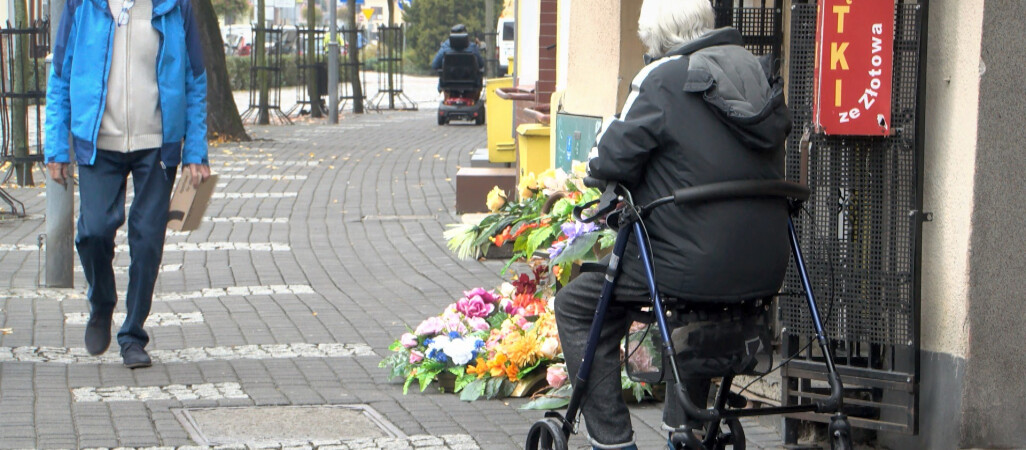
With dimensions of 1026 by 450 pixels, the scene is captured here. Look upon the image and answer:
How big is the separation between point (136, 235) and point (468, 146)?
52.5 feet

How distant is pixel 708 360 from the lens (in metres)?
3.85

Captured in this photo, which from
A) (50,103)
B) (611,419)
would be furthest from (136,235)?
(611,419)

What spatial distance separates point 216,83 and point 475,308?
1614 cm

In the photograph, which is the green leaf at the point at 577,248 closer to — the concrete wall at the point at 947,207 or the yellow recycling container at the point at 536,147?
the concrete wall at the point at 947,207

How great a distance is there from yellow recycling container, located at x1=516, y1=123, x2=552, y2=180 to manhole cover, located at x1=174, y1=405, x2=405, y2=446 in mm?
5625

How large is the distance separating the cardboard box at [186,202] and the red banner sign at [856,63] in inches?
120

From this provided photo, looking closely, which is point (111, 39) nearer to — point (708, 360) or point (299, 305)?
point (299, 305)

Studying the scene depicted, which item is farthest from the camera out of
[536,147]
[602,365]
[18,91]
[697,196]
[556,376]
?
[18,91]

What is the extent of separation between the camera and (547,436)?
4.36 m

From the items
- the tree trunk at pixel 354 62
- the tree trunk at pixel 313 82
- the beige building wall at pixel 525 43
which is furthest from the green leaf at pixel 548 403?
the tree trunk at pixel 354 62

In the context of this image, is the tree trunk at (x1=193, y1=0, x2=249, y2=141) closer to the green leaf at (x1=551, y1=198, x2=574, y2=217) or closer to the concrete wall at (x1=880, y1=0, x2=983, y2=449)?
the green leaf at (x1=551, y1=198, x2=574, y2=217)

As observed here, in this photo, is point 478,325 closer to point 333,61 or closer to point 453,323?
point 453,323

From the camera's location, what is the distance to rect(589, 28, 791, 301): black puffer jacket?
12.2 ft

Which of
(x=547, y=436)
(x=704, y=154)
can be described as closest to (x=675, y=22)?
(x=704, y=154)
